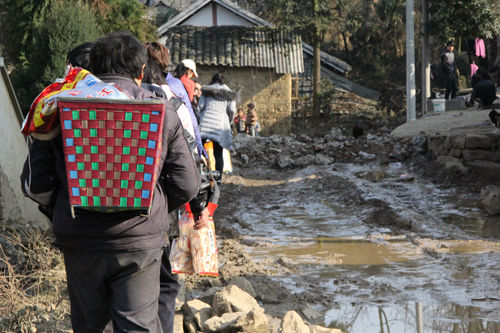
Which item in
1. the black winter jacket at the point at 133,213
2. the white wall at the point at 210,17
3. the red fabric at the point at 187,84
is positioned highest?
the white wall at the point at 210,17

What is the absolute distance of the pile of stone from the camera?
4027 mm

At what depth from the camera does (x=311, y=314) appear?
479 centimetres

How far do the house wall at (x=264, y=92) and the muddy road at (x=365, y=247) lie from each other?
11267 millimetres

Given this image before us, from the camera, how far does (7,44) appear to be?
46.8 ft

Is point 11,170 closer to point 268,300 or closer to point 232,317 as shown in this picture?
point 268,300

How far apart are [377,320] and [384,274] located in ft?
3.79

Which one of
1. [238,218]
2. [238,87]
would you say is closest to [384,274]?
[238,218]

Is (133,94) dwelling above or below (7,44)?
below

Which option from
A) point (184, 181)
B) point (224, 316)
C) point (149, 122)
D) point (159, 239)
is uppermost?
point (149, 122)

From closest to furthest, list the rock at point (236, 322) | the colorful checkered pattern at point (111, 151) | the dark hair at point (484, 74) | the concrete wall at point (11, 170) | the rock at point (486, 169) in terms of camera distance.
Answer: the colorful checkered pattern at point (111, 151)
the rock at point (236, 322)
the concrete wall at point (11, 170)
the rock at point (486, 169)
the dark hair at point (484, 74)

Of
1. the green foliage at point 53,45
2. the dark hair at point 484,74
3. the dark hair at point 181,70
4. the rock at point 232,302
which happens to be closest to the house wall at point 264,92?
the dark hair at point 484,74

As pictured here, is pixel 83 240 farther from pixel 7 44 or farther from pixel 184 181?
pixel 7 44

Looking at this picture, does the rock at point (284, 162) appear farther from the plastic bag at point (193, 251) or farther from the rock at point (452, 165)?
the plastic bag at point (193, 251)

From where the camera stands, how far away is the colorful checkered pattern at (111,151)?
265cm
